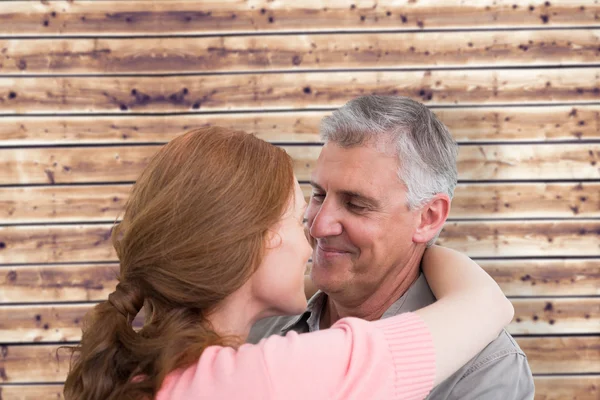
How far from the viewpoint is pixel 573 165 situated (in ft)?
10.7

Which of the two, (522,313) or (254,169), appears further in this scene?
(522,313)

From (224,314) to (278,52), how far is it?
2.28m

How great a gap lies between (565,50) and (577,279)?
115 cm

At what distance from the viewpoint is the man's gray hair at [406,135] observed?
1.69 meters

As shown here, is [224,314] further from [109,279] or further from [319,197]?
[109,279]

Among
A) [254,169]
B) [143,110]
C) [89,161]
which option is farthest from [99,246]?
[254,169]

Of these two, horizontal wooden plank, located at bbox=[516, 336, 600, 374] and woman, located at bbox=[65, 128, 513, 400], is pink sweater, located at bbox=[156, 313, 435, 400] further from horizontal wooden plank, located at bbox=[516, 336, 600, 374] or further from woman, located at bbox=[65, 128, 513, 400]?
horizontal wooden plank, located at bbox=[516, 336, 600, 374]

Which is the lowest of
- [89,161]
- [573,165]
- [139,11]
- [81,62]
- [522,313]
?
[522,313]

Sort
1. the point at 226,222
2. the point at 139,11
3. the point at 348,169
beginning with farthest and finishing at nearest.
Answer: the point at 139,11 → the point at 348,169 → the point at 226,222

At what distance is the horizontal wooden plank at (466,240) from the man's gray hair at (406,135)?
5.22 ft

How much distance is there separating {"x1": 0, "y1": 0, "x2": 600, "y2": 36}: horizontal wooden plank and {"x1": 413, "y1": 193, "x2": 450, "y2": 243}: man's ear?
1.70m

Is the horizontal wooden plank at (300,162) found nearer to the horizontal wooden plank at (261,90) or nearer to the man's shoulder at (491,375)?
the horizontal wooden plank at (261,90)

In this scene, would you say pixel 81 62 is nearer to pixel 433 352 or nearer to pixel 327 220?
pixel 327 220

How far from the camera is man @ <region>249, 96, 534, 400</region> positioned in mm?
1700
